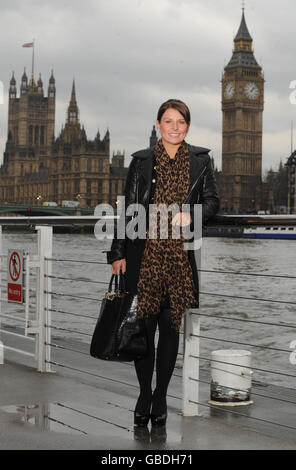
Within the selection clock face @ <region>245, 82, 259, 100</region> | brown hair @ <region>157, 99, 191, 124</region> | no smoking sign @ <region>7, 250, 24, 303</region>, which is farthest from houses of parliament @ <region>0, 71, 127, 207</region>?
brown hair @ <region>157, 99, 191, 124</region>

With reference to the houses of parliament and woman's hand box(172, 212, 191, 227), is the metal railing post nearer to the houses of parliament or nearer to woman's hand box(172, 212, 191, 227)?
woman's hand box(172, 212, 191, 227)

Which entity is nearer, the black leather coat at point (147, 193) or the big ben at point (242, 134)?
the black leather coat at point (147, 193)

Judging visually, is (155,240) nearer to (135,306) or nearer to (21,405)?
(135,306)

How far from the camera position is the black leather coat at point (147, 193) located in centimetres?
246

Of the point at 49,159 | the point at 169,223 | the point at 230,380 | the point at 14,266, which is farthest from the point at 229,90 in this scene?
the point at 169,223

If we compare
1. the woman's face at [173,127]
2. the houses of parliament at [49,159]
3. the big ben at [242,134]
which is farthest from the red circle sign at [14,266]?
the big ben at [242,134]

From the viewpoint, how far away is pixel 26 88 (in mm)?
99938

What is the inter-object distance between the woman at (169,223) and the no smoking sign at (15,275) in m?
1.19

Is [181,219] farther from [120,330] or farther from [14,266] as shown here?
[14,266]

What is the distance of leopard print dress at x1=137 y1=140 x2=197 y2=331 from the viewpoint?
243 cm

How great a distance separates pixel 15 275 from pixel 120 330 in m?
1.34

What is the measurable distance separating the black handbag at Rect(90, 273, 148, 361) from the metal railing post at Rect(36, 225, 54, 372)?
98 cm

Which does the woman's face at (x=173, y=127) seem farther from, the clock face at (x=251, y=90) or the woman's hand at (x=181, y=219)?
the clock face at (x=251, y=90)
